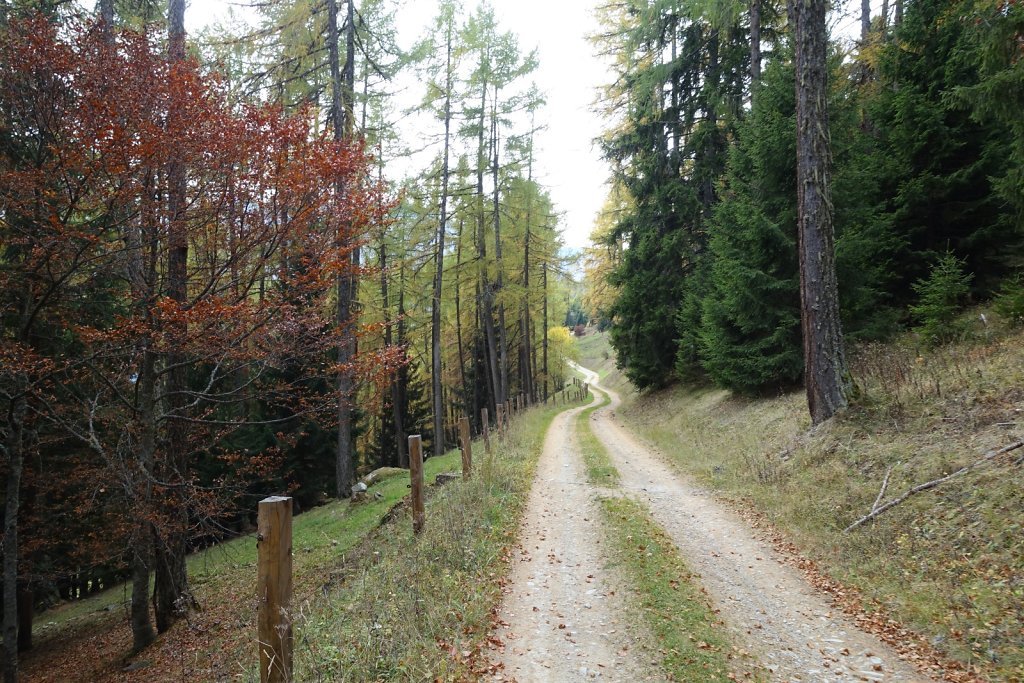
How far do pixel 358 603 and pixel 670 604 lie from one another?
10.4 ft

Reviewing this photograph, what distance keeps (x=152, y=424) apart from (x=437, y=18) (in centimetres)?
1822

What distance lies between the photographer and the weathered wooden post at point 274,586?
131 inches

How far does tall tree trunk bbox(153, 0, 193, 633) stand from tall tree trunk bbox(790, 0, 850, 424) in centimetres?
995

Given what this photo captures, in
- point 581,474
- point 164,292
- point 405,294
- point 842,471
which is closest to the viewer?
point 842,471

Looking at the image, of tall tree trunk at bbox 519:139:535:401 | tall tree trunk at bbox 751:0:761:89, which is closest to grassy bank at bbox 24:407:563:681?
tall tree trunk at bbox 519:139:535:401

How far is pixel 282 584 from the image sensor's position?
11.2 ft

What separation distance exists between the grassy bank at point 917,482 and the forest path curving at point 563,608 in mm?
2422

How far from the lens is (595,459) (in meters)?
12.7

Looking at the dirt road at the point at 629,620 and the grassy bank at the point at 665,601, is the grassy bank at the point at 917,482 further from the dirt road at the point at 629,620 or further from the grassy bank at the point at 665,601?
the grassy bank at the point at 665,601

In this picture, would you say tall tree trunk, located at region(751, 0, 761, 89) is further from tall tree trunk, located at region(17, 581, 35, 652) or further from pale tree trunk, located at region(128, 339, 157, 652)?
tall tree trunk, located at region(17, 581, 35, 652)

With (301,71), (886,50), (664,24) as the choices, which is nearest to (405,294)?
(301,71)

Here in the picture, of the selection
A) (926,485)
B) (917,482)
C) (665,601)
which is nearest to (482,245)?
(917,482)

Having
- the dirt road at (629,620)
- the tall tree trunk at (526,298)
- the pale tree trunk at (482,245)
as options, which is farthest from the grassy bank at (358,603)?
the tall tree trunk at (526,298)

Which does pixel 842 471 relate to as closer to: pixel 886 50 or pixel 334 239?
pixel 334 239
